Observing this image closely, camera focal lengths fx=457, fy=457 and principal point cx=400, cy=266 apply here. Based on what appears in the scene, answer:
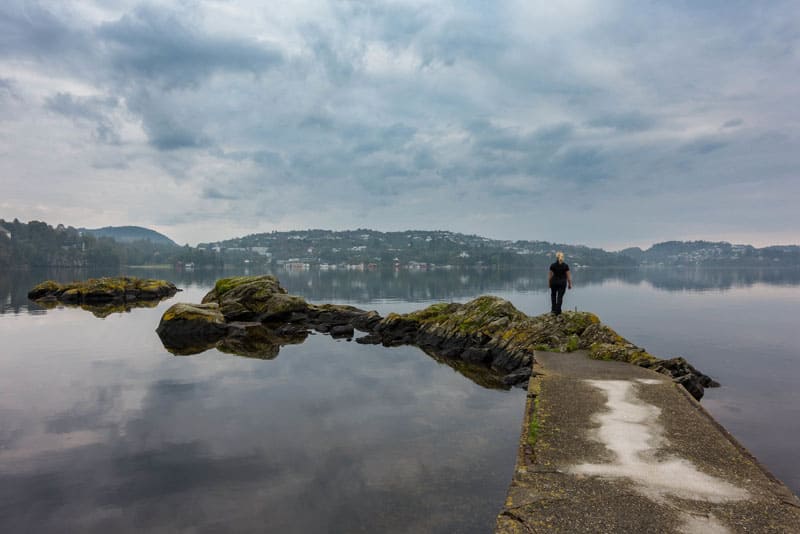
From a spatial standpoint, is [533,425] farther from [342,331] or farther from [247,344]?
[342,331]

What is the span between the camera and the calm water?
11.2 metres

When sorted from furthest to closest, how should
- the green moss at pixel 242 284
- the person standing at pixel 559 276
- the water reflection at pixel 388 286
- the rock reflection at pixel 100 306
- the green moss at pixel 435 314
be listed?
the water reflection at pixel 388 286, the rock reflection at pixel 100 306, the green moss at pixel 242 284, the green moss at pixel 435 314, the person standing at pixel 559 276

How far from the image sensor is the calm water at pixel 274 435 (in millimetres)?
11219

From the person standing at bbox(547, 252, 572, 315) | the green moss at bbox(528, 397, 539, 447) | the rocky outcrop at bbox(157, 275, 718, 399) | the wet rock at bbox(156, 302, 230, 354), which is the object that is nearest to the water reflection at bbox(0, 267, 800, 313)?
the wet rock at bbox(156, 302, 230, 354)

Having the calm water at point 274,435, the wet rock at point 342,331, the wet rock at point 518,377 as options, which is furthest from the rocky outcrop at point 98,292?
the wet rock at point 518,377

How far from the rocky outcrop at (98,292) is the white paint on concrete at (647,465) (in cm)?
7024

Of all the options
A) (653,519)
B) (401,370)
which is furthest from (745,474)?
(401,370)

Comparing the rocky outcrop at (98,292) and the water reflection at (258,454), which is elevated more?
the rocky outcrop at (98,292)

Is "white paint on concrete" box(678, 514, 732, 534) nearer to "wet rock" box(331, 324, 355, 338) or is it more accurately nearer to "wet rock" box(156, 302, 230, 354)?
"wet rock" box(331, 324, 355, 338)

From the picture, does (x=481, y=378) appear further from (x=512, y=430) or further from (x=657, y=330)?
(x=657, y=330)

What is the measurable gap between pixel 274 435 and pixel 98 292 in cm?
6262

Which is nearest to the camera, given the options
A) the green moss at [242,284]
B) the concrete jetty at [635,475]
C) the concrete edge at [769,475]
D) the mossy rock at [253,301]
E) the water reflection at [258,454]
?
the concrete jetty at [635,475]

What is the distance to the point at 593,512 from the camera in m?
7.35

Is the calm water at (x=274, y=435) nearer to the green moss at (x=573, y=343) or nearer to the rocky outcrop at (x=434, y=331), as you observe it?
the rocky outcrop at (x=434, y=331)
